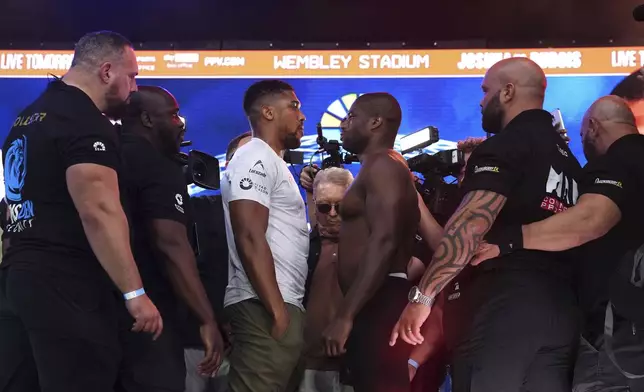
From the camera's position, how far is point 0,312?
252 cm

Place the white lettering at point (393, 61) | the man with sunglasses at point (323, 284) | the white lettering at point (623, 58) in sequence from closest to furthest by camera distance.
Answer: the man with sunglasses at point (323, 284) < the white lettering at point (623, 58) < the white lettering at point (393, 61)

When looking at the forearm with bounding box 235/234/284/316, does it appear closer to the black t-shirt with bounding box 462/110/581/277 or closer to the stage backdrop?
the black t-shirt with bounding box 462/110/581/277

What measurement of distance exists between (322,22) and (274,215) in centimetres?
355

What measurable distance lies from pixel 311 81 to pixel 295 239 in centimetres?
312

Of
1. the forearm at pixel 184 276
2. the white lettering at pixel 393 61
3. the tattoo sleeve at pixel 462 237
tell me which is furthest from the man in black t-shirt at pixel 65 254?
the white lettering at pixel 393 61

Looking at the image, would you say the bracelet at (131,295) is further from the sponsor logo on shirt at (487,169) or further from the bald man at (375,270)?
the sponsor logo on shirt at (487,169)

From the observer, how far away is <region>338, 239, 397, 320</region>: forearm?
2822 mm

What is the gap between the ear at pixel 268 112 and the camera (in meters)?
3.29

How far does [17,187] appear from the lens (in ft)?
8.06

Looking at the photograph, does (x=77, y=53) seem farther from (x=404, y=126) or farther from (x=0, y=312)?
(x=404, y=126)

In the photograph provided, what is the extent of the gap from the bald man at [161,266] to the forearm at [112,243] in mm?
293

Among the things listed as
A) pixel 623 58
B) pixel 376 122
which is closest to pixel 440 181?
pixel 376 122

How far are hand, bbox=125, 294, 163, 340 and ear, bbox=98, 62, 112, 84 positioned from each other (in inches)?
30.5

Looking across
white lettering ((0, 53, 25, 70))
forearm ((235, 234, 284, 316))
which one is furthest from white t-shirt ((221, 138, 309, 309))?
white lettering ((0, 53, 25, 70))
